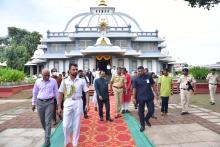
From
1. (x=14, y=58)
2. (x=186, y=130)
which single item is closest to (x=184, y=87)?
(x=186, y=130)

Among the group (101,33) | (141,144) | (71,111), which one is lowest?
(141,144)

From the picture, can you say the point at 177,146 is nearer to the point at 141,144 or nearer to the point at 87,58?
the point at 141,144

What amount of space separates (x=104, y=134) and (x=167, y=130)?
1785mm

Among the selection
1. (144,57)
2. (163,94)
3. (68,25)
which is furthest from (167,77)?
(68,25)

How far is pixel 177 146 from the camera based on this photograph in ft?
Answer: 22.8

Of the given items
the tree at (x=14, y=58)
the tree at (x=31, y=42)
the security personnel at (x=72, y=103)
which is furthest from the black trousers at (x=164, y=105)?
the tree at (x=31, y=42)

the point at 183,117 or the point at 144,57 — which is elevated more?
the point at 144,57

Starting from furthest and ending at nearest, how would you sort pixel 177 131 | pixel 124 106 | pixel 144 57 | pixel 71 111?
pixel 144 57 < pixel 124 106 < pixel 177 131 < pixel 71 111

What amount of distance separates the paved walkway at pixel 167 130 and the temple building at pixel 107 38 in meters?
22.5

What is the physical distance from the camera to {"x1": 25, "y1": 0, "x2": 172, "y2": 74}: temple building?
3616 centimetres

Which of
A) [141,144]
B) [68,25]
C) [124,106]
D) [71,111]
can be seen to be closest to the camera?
[71,111]

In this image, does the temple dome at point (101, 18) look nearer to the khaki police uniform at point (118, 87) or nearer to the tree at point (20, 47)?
the tree at point (20, 47)

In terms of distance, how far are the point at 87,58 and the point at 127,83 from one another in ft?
79.9

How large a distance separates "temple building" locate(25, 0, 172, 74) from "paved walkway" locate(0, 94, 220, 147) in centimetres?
2253
